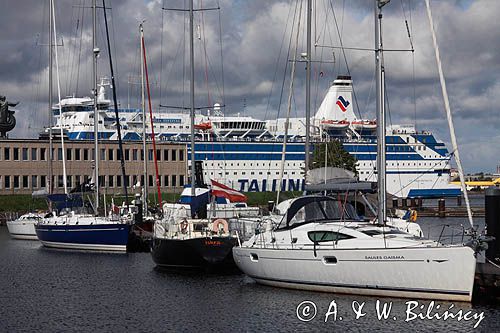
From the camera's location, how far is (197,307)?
1027 inches

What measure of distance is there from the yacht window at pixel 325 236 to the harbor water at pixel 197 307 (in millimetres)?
1699

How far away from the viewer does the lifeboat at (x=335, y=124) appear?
112m

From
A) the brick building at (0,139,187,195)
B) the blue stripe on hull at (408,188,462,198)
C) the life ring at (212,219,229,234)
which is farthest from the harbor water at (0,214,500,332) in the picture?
the blue stripe on hull at (408,188,462,198)

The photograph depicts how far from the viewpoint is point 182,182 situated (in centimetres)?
9412

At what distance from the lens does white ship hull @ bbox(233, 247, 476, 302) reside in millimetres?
22859

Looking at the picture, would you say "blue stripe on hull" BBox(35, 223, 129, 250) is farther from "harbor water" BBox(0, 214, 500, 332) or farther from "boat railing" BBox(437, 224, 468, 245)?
"boat railing" BBox(437, 224, 468, 245)

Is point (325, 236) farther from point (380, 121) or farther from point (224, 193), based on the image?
point (224, 193)

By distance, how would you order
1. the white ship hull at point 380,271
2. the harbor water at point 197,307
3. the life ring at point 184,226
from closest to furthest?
the harbor water at point 197,307, the white ship hull at point 380,271, the life ring at point 184,226

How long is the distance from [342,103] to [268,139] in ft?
41.4

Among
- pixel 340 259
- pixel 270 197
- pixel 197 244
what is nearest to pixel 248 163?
pixel 270 197

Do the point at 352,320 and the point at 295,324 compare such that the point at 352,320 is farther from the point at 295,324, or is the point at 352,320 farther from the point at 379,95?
the point at 379,95

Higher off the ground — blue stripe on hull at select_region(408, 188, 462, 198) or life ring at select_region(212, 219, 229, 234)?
life ring at select_region(212, 219, 229, 234)

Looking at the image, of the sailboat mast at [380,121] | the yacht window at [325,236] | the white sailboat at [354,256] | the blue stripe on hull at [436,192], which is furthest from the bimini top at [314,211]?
the blue stripe on hull at [436,192]

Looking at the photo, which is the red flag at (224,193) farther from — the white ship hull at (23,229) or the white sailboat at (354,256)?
the white ship hull at (23,229)
